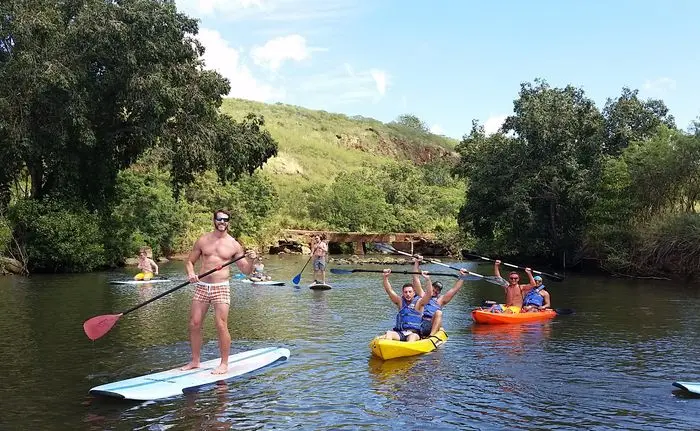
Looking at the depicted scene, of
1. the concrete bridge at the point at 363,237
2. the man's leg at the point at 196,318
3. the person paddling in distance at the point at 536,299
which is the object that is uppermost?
the concrete bridge at the point at 363,237

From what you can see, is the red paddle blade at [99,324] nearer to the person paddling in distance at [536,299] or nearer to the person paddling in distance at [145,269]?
the person paddling in distance at [536,299]

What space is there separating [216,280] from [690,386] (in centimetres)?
641

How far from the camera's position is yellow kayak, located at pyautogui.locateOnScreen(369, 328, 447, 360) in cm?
1120

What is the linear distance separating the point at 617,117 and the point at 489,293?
17074 millimetres

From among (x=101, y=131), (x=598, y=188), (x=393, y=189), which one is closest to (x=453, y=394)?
(x=101, y=131)

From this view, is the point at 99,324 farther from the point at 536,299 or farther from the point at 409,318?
the point at 536,299

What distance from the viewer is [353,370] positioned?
34.6ft

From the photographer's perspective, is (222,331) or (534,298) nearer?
(222,331)

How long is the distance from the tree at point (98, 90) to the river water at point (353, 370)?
9534 millimetres

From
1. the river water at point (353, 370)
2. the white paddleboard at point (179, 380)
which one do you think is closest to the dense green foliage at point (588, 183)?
the river water at point (353, 370)

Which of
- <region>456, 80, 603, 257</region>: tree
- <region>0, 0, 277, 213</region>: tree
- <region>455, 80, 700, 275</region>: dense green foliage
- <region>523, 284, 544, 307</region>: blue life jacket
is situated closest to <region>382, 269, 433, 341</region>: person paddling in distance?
<region>523, 284, 544, 307</region>: blue life jacket

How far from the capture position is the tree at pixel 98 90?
84.6ft

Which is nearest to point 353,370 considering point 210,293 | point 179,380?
point 210,293

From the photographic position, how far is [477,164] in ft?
135
